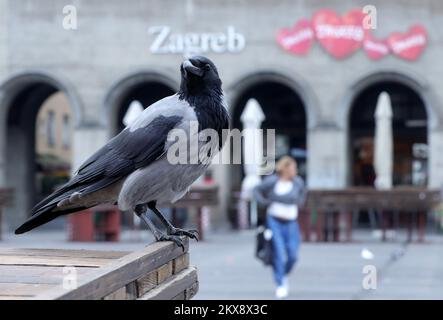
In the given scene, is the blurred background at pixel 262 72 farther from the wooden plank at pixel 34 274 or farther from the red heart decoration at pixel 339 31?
the wooden plank at pixel 34 274

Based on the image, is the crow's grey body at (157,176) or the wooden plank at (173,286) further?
the crow's grey body at (157,176)

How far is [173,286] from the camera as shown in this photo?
3100 millimetres

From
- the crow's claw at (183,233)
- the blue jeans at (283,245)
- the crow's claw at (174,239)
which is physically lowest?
the blue jeans at (283,245)

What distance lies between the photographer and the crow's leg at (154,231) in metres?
3.55

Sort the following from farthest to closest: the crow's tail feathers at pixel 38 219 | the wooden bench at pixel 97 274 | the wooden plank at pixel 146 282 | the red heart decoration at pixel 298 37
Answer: the red heart decoration at pixel 298 37
the crow's tail feathers at pixel 38 219
the wooden plank at pixel 146 282
the wooden bench at pixel 97 274

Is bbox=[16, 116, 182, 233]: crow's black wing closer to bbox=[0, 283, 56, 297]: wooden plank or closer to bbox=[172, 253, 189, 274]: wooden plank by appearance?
bbox=[172, 253, 189, 274]: wooden plank

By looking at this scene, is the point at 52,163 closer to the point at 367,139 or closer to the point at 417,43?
the point at 367,139

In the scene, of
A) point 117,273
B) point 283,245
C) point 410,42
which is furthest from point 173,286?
point 410,42

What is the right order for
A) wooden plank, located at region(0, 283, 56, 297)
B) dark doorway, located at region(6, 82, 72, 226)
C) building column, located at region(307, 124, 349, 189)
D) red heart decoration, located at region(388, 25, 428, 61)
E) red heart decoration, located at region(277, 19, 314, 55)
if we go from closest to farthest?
wooden plank, located at region(0, 283, 56, 297)
red heart decoration, located at region(388, 25, 428, 61)
red heart decoration, located at region(277, 19, 314, 55)
building column, located at region(307, 124, 349, 189)
dark doorway, located at region(6, 82, 72, 226)

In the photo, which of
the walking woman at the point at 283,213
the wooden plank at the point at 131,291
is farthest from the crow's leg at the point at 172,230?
the walking woman at the point at 283,213

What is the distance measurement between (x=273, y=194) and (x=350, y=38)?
1074 cm

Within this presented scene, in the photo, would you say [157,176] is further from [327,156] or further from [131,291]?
[327,156]

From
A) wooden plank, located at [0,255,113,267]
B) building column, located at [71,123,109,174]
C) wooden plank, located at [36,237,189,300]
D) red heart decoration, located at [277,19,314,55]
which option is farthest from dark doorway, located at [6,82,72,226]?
wooden plank, located at [36,237,189,300]

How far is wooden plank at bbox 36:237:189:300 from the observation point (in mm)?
2199
